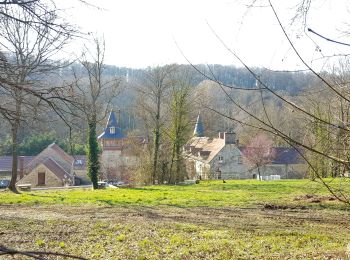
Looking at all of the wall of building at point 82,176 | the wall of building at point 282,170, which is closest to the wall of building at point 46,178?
the wall of building at point 82,176

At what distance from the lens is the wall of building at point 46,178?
39.3 meters

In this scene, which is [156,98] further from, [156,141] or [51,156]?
[51,156]

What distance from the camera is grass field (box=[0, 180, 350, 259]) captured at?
7.41 metres

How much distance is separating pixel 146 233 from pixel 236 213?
165 inches

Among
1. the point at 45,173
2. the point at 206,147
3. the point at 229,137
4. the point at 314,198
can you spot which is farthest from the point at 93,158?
the point at 206,147

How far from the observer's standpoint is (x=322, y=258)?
6.75m

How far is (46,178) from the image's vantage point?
39.7 metres

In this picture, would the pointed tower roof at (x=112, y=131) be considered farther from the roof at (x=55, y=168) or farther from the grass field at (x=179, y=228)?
the grass field at (x=179, y=228)

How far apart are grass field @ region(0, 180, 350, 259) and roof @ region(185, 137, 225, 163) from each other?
97.1 ft

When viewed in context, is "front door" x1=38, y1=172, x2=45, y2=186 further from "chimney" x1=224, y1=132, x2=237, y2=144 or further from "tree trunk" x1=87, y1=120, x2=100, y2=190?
"chimney" x1=224, y1=132, x2=237, y2=144

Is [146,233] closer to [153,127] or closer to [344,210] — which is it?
[344,210]

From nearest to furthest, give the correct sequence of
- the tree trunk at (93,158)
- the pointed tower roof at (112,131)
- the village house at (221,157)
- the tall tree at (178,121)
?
the tree trunk at (93,158)
the tall tree at (178,121)
the village house at (221,157)
the pointed tower roof at (112,131)

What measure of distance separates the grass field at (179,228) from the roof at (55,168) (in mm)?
→ 25655

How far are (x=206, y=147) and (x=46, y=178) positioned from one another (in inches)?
694
